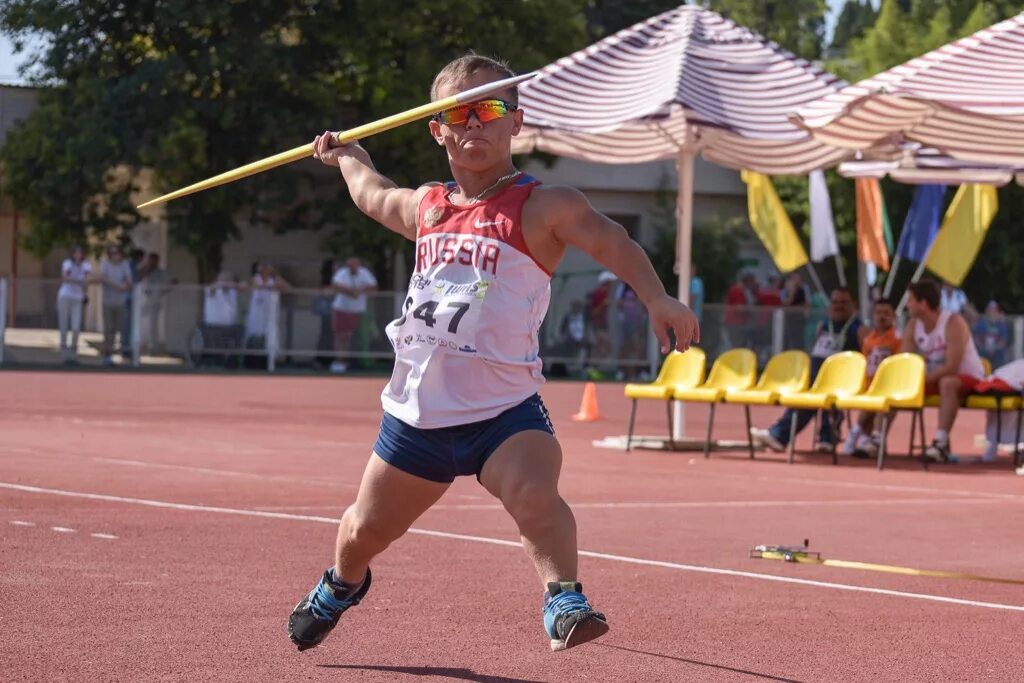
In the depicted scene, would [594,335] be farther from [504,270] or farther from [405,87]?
[504,270]

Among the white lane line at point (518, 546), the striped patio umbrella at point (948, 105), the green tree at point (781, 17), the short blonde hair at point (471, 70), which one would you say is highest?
the green tree at point (781, 17)

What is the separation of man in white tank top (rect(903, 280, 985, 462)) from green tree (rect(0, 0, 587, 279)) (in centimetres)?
1727

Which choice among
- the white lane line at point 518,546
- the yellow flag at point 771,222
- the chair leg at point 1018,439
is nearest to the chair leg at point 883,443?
the chair leg at point 1018,439

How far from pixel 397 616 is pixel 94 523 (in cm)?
303

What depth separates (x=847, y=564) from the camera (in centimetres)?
877

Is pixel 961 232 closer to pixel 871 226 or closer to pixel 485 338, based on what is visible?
pixel 871 226

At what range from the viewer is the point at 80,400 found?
21234mm

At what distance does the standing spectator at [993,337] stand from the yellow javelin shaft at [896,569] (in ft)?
69.8

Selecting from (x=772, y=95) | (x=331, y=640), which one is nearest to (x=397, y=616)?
(x=331, y=640)

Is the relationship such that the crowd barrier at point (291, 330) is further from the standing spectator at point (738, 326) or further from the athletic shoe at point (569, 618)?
the athletic shoe at point (569, 618)

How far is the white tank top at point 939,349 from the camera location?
16.6 meters

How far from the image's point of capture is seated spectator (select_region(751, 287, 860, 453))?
17.6 metres

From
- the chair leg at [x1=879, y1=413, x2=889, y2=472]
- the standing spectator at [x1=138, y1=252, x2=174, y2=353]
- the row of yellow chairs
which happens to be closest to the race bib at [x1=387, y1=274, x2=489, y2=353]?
the row of yellow chairs

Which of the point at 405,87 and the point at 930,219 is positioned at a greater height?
the point at 405,87
